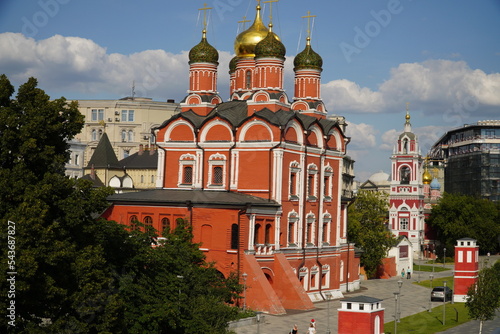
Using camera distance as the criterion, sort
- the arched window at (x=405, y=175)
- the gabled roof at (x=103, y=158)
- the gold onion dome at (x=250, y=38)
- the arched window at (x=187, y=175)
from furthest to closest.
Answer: the arched window at (x=405, y=175), the gabled roof at (x=103, y=158), the gold onion dome at (x=250, y=38), the arched window at (x=187, y=175)

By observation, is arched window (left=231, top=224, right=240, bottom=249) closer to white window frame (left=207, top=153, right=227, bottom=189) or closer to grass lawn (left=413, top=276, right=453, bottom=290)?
A: white window frame (left=207, top=153, right=227, bottom=189)

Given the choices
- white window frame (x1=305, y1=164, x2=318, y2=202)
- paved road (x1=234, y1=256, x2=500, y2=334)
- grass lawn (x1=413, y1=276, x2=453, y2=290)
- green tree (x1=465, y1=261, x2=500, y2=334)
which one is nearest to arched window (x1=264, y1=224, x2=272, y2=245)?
paved road (x1=234, y1=256, x2=500, y2=334)

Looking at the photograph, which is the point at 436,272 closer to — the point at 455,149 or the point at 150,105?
the point at 150,105

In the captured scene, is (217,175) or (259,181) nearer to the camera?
(259,181)

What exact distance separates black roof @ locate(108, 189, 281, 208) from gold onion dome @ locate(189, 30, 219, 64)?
8986mm

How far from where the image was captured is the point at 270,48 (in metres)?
55.6

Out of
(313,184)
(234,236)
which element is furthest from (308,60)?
(234,236)

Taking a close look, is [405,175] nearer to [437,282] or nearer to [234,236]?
[437,282]

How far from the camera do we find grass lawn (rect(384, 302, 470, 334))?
44.9 metres

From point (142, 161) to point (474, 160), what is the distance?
196 ft

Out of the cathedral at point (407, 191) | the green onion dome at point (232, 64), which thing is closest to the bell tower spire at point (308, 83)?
the green onion dome at point (232, 64)

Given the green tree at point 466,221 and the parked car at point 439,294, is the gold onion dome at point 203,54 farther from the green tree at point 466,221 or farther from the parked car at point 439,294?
the green tree at point 466,221

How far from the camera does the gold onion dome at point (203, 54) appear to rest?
57.9 m

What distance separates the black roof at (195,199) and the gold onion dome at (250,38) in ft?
38.9
